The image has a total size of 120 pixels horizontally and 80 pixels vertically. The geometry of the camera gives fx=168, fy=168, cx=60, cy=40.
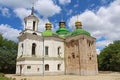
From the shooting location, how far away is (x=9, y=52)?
135 ft

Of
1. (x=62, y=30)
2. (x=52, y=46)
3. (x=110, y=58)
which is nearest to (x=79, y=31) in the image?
(x=52, y=46)

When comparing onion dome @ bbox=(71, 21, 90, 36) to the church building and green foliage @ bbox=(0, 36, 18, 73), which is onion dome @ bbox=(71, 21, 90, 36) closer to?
the church building

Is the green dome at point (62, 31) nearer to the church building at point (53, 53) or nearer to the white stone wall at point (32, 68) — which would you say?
the church building at point (53, 53)

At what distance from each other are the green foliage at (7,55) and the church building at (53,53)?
290 inches

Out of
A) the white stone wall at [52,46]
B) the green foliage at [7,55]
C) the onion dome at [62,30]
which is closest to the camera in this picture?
the white stone wall at [52,46]

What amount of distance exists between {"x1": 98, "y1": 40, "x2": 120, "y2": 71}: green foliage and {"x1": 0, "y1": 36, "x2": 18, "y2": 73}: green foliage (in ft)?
83.0

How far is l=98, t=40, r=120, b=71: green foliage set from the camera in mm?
46069

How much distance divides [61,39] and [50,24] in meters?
5.50

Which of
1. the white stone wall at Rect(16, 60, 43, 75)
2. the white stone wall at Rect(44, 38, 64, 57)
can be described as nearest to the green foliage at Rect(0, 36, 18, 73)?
the white stone wall at Rect(16, 60, 43, 75)

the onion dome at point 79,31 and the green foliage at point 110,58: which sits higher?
the onion dome at point 79,31

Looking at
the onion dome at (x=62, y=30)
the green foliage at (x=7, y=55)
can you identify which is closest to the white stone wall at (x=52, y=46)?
the onion dome at (x=62, y=30)

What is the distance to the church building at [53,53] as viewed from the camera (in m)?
31.2

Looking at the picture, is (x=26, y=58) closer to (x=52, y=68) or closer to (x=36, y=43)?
(x=36, y=43)

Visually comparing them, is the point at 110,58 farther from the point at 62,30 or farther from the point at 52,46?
the point at 52,46
